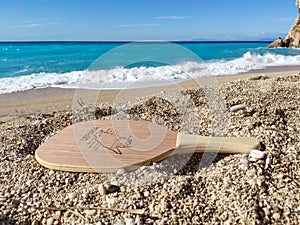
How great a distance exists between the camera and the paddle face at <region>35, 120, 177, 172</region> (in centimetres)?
185

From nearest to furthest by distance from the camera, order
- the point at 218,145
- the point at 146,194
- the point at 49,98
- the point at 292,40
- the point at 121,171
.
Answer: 1. the point at 146,194
2. the point at 121,171
3. the point at 218,145
4. the point at 49,98
5. the point at 292,40

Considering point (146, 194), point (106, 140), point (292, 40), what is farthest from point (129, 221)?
point (292, 40)

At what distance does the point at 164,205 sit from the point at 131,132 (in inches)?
30.3

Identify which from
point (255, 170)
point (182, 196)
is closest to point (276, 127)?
point (255, 170)

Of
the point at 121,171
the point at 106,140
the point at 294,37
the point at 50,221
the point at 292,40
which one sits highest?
the point at 294,37

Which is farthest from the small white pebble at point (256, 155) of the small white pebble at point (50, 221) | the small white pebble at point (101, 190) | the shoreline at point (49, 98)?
the shoreline at point (49, 98)

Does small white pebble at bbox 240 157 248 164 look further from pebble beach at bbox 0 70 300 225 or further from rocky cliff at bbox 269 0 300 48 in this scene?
rocky cliff at bbox 269 0 300 48

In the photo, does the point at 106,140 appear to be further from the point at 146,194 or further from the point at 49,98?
the point at 49,98

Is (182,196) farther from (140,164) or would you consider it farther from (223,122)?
(223,122)

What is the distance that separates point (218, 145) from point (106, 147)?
2.50 ft

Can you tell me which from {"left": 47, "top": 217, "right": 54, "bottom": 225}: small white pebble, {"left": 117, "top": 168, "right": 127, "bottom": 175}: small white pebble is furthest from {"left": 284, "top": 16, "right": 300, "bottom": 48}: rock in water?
{"left": 47, "top": 217, "right": 54, "bottom": 225}: small white pebble

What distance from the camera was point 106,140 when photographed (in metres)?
2.09

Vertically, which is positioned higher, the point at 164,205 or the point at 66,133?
the point at 66,133

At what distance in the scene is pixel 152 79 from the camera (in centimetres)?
693
